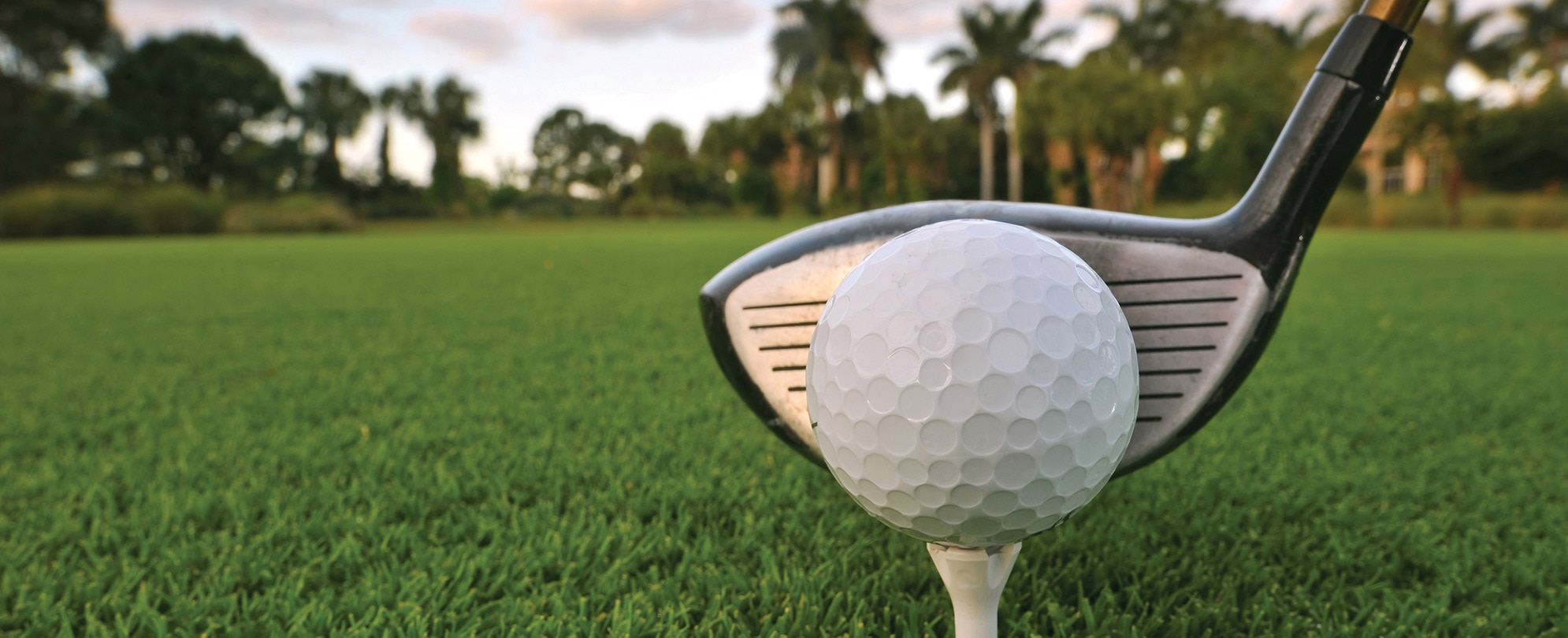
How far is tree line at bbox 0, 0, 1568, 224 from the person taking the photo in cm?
2611

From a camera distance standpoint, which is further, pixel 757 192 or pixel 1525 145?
pixel 757 192

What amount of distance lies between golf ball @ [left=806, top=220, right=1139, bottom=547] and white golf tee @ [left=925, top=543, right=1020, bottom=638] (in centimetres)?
2

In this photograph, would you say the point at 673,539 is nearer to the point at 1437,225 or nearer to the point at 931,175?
the point at 1437,225

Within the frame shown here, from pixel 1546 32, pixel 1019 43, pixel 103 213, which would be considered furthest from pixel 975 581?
pixel 1546 32

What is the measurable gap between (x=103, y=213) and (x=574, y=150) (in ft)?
159

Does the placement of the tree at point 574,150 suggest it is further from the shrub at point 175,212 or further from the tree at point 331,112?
the shrub at point 175,212

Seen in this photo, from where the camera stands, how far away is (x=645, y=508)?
1.84m

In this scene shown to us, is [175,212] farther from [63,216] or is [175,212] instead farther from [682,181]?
[682,181]

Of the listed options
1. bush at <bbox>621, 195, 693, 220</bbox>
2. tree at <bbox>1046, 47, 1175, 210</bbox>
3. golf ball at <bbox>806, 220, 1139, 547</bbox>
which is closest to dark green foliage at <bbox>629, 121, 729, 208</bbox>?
bush at <bbox>621, 195, 693, 220</bbox>

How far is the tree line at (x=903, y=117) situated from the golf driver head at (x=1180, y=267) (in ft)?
90.7

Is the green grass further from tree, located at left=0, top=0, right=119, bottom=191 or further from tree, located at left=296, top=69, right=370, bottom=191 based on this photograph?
tree, located at left=296, top=69, right=370, bottom=191

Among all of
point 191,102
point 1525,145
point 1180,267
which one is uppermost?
point 191,102

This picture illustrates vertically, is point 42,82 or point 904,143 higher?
point 42,82

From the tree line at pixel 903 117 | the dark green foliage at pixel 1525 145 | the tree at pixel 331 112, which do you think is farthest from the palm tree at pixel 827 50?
the tree at pixel 331 112
